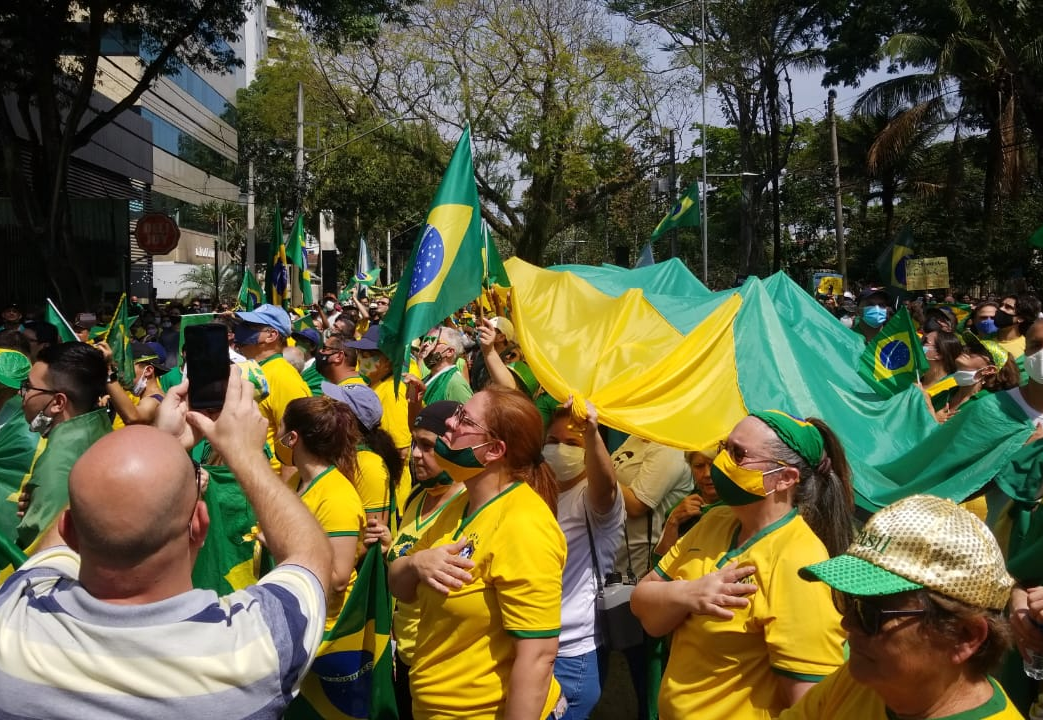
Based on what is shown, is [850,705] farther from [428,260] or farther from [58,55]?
[58,55]

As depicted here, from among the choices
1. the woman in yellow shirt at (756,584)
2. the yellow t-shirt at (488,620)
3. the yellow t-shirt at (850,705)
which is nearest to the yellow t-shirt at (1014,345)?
the woman in yellow shirt at (756,584)

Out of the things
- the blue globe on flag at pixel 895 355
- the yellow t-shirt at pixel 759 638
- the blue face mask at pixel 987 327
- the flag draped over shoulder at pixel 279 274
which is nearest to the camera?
the yellow t-shirt at pixel 759 638

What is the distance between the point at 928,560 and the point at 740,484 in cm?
97

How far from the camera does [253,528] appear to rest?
3.83 metres

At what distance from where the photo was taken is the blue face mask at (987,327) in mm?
10141

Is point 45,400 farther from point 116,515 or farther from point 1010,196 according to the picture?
point 1010,196

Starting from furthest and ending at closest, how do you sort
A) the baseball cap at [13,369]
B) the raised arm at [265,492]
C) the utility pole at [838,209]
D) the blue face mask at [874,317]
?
the utility pole at [838,209] < the blue face mask at [874,317] < the baseball cap at [13,369] < the raised arm at [265,492]

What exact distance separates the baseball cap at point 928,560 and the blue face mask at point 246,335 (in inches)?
199

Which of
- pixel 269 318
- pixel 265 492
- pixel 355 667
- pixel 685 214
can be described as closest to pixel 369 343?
pixel 269 318

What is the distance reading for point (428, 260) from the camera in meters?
5.54

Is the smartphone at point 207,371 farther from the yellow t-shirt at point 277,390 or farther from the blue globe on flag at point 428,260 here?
the yellow t-shirt at point 277,390

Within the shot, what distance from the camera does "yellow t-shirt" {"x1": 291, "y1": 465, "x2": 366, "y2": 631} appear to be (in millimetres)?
3814

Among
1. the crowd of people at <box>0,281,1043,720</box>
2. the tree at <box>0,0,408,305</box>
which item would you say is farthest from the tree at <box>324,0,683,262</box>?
the crowd of people at <box>0,281,1043,720</box>

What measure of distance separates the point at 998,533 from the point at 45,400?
150 inches
